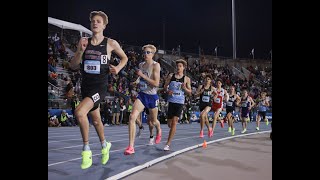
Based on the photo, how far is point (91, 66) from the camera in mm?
3316

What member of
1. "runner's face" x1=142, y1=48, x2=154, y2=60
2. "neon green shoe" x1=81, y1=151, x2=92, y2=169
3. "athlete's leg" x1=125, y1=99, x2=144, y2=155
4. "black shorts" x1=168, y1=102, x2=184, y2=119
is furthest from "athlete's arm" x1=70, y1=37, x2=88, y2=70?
"black shorts" x1=168, y1=102, x2=184, y2=119

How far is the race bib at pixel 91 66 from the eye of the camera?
3304mm

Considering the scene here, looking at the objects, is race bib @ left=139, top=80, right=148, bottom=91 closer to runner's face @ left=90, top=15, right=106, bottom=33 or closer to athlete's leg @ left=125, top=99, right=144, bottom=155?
athlete's leg @ left=125, top=99, right=144, bottom=155

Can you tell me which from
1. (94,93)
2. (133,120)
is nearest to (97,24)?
(94,93)

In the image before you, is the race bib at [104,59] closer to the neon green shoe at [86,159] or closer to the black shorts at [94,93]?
the black shorts at [94,93]

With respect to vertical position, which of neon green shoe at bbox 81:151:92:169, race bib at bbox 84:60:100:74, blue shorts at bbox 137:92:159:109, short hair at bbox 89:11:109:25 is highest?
short hair at bbox 89:11:109:25

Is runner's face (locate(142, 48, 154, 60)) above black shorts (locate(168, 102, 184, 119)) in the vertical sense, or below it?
above

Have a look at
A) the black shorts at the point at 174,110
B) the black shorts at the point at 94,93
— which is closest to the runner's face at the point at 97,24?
the black shorts at the point at 94,93

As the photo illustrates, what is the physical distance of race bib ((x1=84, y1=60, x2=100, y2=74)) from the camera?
330cm

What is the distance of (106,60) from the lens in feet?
11.1

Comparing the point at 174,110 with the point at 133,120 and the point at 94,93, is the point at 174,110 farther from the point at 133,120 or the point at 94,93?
the point at 94,93

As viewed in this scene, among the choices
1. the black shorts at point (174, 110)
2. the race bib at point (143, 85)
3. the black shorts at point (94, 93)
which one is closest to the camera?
the black shorts at point (94, 93)
